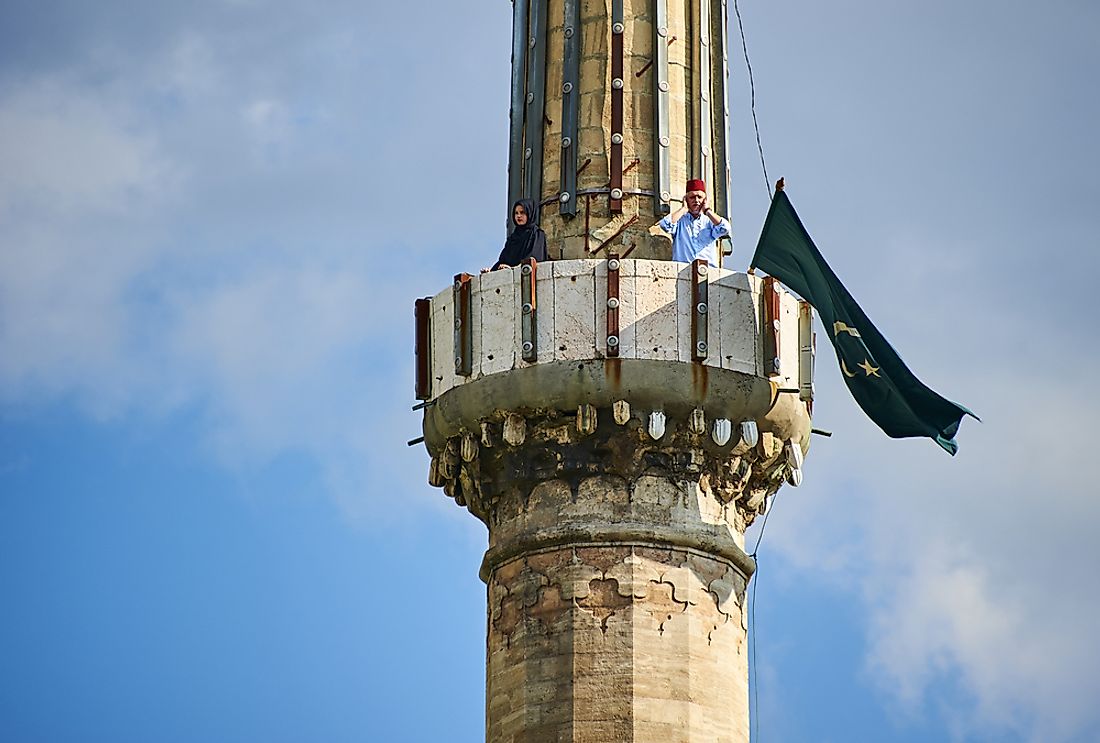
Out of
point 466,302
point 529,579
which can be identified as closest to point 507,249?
point 466,302

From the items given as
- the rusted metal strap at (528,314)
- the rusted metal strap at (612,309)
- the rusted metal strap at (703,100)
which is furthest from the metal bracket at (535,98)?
the rusted metal strap at (612,309)

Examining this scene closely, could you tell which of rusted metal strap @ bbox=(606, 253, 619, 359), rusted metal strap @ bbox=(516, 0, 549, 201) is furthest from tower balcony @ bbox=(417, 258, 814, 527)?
rusted metal strap @ bbox=(516, 0, 549, 201)

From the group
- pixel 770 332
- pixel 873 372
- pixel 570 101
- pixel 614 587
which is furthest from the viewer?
pixel 570 101

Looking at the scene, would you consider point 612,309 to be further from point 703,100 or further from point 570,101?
point 703,100

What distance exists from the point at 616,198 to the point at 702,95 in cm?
199

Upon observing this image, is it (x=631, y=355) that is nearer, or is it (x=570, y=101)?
(x=631, y=355)

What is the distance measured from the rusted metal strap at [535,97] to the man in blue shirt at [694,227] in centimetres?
184

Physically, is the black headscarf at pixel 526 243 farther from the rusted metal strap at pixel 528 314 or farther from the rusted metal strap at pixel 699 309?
the rusted metal strap at pixel 699 309

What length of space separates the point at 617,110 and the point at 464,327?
368 cm

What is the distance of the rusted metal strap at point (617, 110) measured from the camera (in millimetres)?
41781

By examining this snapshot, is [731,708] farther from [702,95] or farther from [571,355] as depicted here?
[702,95]

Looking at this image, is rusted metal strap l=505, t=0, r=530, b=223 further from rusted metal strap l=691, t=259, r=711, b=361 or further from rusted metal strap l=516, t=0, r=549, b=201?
rusted metal strap l=691, t=259, r=711, b=361

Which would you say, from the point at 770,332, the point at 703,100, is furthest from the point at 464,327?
the point at 703,100

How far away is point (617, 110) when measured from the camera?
42.1m
